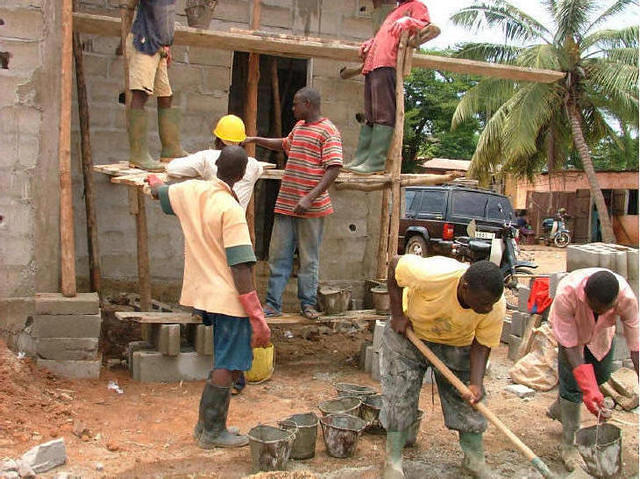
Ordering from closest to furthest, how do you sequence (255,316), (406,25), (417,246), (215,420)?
(255,316) < (215,420) < (406,25) < (417,246)

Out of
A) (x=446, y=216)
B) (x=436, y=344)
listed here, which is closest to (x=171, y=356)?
(x=436, y=344)

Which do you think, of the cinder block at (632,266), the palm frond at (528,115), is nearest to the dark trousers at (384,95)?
the cinder block at (632,266)

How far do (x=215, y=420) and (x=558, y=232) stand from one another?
66.8 feet

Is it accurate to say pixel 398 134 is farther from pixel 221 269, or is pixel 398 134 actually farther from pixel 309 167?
pixel 221 269

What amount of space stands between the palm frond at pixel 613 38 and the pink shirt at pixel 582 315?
50.5 ft

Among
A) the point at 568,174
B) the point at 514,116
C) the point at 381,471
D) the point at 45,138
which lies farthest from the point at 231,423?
the point at 568,174

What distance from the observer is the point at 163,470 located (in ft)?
12.9

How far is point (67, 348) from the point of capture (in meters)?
5.18

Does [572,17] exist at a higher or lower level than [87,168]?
higher

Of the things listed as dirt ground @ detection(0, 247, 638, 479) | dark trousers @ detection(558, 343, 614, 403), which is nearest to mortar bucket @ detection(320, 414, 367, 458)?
dirt ground @ detection(0, 247, 638, 479)

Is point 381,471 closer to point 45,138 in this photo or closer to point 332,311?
point 332,311

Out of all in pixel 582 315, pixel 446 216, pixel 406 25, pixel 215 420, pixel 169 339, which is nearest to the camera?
pixel 582 315

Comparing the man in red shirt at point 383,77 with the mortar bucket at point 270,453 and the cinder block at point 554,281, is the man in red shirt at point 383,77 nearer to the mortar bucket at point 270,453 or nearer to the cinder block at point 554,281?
the cinder block at point 554,281

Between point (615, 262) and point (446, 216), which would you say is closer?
point (615, 262)
